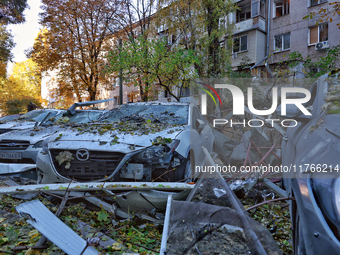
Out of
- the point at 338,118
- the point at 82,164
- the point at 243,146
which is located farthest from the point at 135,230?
the point at 243,146

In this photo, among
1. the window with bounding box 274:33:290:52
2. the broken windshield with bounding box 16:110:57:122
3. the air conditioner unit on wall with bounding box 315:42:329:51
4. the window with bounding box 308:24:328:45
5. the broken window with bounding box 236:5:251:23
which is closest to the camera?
the broken windshield with bounding box 16:110:57:122

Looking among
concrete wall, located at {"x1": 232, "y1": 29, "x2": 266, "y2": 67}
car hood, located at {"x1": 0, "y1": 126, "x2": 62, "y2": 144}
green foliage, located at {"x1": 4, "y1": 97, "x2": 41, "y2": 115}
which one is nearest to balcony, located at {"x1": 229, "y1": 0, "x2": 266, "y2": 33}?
concrete wall, located at {"x1": 232, "y1": 29, "x2": 266, "y2": 67}

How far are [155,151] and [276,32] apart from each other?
17.8 meters

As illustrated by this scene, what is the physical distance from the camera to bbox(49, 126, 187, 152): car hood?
11.3ft

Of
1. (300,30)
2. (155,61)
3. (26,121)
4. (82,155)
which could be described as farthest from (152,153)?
(300,30)

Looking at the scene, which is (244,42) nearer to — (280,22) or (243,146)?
(280,22)

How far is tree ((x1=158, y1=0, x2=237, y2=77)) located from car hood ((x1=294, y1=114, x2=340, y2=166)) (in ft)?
33.2

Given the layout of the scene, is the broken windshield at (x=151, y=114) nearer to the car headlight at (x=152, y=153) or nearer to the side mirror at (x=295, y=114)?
the car headlight at (x=152, y=153)

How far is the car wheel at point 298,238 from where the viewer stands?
1776 mm

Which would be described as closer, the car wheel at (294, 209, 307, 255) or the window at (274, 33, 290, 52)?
the car wheel at (294, 209, 307, 255)

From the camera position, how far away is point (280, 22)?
17672 mm

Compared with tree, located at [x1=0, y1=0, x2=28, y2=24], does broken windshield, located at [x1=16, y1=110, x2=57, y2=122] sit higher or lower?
lower

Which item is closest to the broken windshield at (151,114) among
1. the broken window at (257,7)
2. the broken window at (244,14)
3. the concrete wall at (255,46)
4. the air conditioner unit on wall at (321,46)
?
the air conditioner unit on wall at (321,46)

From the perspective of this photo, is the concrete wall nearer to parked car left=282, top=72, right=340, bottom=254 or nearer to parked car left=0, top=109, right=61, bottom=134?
parked car left=0, top=109, right=61, bottom=134
